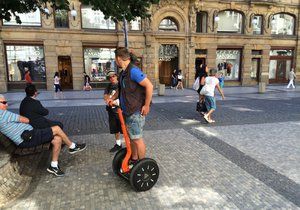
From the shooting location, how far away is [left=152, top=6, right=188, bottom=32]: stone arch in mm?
19328

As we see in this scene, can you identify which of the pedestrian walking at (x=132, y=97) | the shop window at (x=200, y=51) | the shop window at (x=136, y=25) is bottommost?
the pedestrian walking at (x=132, y=97)

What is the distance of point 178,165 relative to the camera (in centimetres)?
464

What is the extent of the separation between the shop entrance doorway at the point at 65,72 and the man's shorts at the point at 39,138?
15440 millimetres

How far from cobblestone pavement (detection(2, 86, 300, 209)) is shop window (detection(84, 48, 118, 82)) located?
11.6 m

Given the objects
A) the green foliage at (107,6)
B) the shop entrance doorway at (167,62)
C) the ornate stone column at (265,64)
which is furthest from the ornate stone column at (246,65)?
the green foliage at (107,6)

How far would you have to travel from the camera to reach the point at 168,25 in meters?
20.4

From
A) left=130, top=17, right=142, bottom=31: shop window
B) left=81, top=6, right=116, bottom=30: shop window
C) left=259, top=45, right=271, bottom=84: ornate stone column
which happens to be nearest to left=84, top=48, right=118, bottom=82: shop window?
left=81, top=6, right=116, bottom=30: shop window

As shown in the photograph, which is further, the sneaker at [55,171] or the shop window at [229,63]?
the shop window at [229,63]

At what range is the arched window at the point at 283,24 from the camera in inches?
896

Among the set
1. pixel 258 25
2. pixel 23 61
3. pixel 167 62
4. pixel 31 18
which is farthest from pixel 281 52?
pixel 23 61

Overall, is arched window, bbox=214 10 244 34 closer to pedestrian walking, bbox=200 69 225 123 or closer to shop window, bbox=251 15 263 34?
shop window, bbox=251 15 263 34

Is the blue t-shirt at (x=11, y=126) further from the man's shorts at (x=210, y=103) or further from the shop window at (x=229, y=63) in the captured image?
the shop window at (x=229, y=63)

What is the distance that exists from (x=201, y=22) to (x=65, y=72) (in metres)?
11.7

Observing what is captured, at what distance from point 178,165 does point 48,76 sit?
50.8ft
